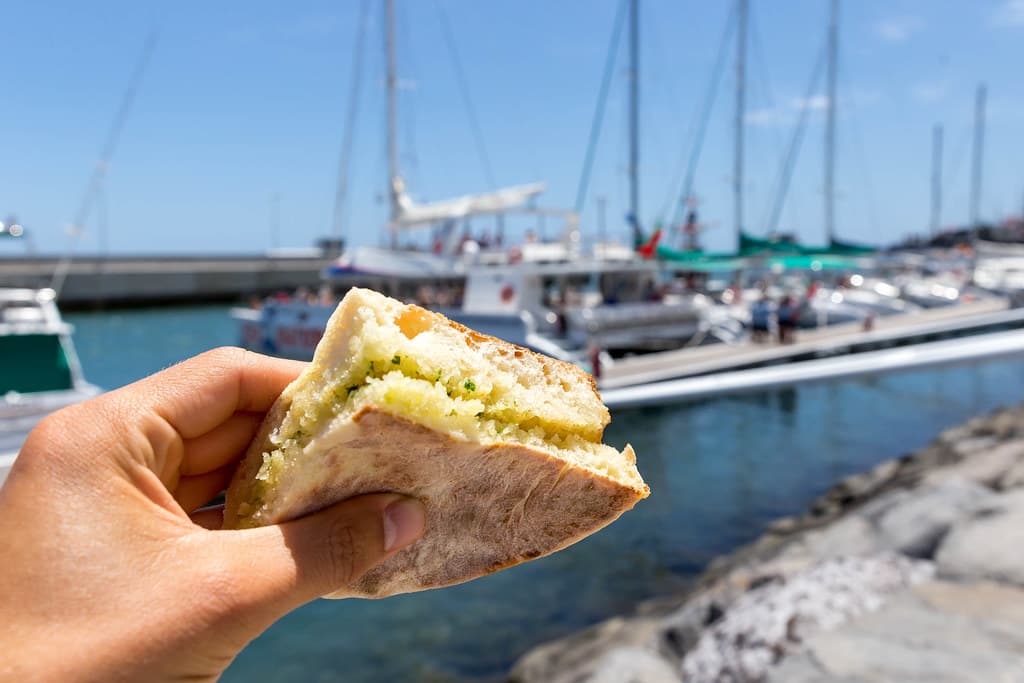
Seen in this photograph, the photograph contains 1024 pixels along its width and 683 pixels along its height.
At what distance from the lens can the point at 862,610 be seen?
5781mm

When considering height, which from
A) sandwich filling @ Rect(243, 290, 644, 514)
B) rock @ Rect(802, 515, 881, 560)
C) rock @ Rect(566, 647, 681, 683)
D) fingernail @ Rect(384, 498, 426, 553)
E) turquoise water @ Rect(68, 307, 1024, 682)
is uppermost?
sandwich filling @ Rect(243, 290, 644, 514)

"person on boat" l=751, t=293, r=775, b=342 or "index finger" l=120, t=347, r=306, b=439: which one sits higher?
"index finger" l=120, t=347, r=306, b=439

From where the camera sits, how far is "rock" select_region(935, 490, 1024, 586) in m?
5.89

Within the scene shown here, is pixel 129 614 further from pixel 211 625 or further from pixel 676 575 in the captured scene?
pixel 676 575

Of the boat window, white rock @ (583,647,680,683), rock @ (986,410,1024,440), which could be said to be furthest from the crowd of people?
the boat window

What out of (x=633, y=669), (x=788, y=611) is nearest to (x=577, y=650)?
(x=633, y=669)

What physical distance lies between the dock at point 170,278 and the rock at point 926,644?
5567cm

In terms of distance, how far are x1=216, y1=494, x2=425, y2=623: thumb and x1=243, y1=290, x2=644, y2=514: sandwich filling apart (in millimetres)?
157

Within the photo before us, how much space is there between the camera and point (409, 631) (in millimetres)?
9453

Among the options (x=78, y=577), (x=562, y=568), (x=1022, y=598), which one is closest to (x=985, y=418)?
(x=562, y=568)

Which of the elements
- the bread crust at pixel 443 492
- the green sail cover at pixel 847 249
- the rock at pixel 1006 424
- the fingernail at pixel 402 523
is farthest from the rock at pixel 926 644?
the green sail cover at pixel 847 249

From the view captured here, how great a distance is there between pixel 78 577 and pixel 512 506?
35.8 inches

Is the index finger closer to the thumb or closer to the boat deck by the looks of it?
the thumb

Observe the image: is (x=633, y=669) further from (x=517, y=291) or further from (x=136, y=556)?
(x=517, y=291)
